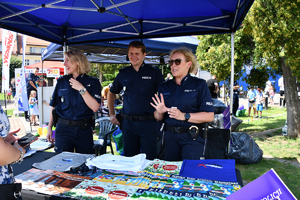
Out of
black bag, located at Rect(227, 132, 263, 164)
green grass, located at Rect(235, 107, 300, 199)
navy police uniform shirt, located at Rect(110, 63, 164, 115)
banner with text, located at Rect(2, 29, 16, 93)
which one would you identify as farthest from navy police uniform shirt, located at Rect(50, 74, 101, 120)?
banner with text, located at Rect(2, 29, 16, 93)

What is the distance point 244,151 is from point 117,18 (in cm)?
346

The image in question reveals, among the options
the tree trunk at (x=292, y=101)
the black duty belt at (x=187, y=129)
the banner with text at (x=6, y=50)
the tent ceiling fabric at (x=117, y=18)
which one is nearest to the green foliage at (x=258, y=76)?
the tree trunk at (x=292, y=101)

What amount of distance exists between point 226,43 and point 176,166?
20.7 feet

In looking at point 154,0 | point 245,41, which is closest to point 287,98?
point 245,41

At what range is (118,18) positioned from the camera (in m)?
3.62

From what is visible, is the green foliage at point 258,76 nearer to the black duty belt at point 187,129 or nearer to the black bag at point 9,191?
the black duty belt at point 187,129

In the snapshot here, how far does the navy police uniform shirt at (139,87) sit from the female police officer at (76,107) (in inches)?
19.4

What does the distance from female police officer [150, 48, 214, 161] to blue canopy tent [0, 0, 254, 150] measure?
3.57ft

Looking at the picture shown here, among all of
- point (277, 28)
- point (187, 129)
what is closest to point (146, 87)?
point (187, 129)

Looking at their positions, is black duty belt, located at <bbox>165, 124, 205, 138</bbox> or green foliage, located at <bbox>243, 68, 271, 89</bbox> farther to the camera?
green foliage, located at <bbox>243, 68, 271, 89</bbox>

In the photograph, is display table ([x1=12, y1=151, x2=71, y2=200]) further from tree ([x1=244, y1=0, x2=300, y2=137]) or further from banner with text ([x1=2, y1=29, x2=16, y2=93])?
banner with text ([x1=2, y1=29, x2=16, y2=93])

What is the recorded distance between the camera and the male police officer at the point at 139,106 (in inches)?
112

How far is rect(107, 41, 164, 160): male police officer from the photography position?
112 inches

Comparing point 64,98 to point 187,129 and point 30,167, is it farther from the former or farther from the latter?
point 187,129
